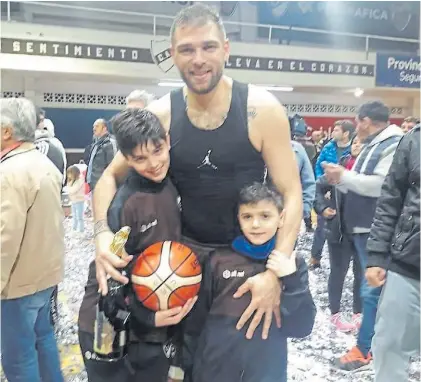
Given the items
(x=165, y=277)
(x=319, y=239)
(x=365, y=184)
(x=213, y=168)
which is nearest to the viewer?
(x=165, y=277)

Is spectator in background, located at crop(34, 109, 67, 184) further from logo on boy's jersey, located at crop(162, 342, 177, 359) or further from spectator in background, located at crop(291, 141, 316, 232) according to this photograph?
logo on boy's jersey, located at crop(162, 342, 177, 359)

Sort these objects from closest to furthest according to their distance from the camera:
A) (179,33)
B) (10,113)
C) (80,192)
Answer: (179,33), (10,113), (80,192)

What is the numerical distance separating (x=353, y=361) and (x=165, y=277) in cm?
194

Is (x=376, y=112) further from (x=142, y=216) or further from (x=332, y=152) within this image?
(x=142, y=216)

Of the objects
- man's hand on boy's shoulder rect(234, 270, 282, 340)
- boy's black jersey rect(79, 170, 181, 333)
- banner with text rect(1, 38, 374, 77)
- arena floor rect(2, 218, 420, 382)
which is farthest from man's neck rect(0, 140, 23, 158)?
banner with text rect(1, 38, 374, 77)

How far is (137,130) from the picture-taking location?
1669 millimetres

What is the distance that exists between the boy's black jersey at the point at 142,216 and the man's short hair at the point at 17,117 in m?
0.74

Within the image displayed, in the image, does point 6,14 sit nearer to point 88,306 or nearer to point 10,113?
point 10,113

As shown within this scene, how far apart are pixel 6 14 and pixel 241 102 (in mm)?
8725

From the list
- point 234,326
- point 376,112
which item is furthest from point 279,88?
point 234,326

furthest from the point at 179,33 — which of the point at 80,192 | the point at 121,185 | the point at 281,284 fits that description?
the point at 80,192

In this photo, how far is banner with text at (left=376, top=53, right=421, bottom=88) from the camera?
11.5 meters

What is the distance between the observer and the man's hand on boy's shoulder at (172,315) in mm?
1655

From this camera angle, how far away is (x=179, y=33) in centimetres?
168
